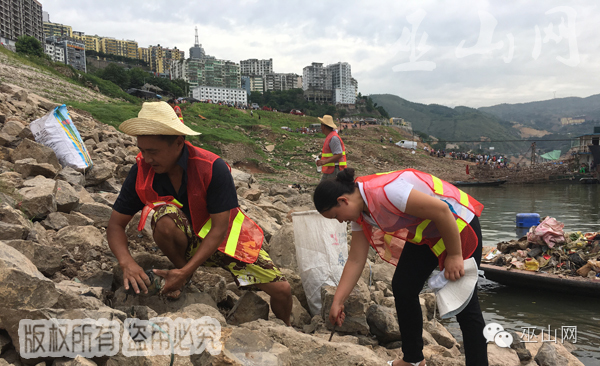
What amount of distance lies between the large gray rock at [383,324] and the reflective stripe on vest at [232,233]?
1097 millimetres

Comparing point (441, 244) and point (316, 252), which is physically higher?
point (441, 244)

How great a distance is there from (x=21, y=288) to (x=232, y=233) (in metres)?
1.23

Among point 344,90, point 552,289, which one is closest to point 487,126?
point 344,90

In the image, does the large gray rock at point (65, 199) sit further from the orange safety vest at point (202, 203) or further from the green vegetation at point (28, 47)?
the green vegetation at point (28, 47)

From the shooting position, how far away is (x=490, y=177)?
29.2 metres

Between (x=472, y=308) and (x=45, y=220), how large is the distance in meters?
3.35

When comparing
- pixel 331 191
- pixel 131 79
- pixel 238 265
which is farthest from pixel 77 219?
pixel 131 79

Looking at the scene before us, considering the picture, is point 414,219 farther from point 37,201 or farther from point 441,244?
point 37,201

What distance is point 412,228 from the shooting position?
7.53 feet

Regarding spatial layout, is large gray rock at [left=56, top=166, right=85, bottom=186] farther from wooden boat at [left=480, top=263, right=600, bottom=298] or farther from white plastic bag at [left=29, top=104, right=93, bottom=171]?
wooden boat at [left=480, top=263, right=600, bottom=298]

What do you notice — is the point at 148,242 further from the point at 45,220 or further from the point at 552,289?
the point at 552,289

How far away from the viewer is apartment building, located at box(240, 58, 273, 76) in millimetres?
141750

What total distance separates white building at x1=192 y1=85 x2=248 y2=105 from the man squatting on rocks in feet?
284

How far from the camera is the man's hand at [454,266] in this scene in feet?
7.37
